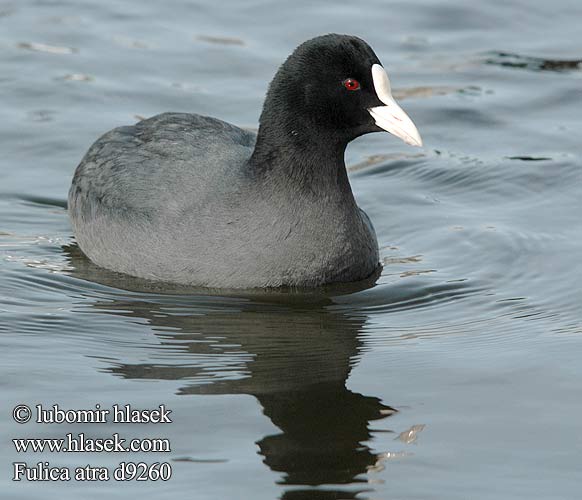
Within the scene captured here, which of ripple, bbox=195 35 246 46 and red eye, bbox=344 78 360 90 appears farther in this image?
ripple, bbox=195 35 246 46

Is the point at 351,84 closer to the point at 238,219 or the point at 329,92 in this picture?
the point at 329,92

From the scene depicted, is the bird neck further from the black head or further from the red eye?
the red eye

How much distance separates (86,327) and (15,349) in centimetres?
40

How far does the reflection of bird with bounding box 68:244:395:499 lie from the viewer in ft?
15.8

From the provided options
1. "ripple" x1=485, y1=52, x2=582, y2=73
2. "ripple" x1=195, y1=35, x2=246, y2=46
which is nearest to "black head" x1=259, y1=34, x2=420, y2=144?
"ripple" x1=485, y1=52, x2=582, y2=73

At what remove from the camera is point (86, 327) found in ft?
20.2

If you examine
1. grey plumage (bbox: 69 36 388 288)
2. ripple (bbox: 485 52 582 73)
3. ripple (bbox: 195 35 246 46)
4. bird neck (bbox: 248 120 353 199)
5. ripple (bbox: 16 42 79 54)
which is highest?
ripple (bbox: 195 35 246 46)

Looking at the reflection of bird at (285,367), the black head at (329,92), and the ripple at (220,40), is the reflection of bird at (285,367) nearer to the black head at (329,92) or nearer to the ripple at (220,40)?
the black head at (329,92)

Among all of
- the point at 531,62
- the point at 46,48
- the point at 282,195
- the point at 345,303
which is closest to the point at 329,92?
the point at 282,195

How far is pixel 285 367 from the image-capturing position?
224 inches

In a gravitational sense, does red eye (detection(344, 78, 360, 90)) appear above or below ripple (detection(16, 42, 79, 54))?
above

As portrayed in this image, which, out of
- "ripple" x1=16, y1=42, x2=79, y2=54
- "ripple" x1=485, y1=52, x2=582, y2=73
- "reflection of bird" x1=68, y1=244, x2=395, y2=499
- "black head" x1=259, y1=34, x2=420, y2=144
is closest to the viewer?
"reflection of bird" x1=68, y1=244, x2=395, y2=499

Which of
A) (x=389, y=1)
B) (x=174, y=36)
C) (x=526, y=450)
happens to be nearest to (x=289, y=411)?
(x=526, y=450)

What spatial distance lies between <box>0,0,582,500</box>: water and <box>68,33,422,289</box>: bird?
0.50ft
